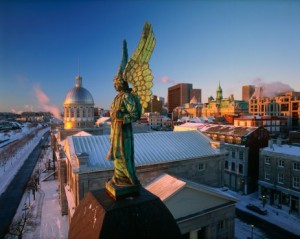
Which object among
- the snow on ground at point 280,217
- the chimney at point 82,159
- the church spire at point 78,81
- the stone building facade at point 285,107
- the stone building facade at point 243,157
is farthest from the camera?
the stone building facade at point 285,107

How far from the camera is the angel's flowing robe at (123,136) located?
26.4 feet

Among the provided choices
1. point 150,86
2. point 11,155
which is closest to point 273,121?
point 150,86

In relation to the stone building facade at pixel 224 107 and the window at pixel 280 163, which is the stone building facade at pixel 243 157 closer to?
the window at pixel 280 163

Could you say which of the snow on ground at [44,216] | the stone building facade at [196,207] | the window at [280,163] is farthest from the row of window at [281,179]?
the snow on ground at [44,216]

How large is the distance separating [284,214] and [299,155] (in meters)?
9.28

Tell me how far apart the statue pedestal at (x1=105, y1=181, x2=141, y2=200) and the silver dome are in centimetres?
4139

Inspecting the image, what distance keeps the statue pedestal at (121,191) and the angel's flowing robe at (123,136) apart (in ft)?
0.62

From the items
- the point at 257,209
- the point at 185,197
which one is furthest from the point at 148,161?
the point at 257,209

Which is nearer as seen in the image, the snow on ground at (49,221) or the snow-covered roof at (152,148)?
the snow-covered roof at (152,148)

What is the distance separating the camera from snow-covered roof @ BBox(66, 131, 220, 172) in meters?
23.2

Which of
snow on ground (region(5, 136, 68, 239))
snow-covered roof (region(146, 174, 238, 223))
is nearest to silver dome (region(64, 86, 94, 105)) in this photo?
snow on ground (region(5, 136, 68, 239))

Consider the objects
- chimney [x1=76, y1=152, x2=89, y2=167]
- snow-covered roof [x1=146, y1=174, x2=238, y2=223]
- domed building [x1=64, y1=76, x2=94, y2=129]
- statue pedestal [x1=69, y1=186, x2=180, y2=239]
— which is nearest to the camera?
statue pedestal [x1=69, y1=186, x2=180, y2=239]

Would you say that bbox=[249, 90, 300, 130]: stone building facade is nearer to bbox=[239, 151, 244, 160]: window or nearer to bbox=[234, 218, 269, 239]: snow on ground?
bbox=[239, 151, 244, 160]: window

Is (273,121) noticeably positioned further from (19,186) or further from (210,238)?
(19,186)
